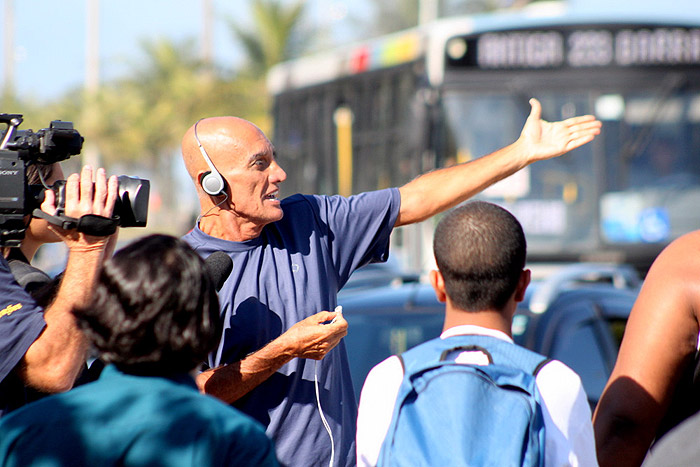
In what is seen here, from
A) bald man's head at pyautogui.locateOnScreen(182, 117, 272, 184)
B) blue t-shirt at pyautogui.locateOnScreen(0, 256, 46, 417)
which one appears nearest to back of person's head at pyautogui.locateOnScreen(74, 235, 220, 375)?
blue t-shirt at pyautogui.locateOnScreen(0, 256, 46, 417)

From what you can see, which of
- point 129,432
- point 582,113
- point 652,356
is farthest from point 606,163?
point 129,432

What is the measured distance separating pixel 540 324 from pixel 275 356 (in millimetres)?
2303

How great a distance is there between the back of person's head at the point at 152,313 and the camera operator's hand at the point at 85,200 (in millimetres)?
654

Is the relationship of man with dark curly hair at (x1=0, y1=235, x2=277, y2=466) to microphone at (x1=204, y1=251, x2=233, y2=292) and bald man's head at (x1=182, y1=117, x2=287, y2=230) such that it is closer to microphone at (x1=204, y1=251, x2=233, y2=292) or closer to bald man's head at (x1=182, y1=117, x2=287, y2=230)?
microphone at (x1=204, y1=251, x2=233, y2=292)

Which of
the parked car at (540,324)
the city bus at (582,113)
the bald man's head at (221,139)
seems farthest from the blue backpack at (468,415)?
the city bus at (582,113)

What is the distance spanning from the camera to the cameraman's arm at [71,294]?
260cm

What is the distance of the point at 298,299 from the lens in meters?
3.05

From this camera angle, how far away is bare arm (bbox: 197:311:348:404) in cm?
278

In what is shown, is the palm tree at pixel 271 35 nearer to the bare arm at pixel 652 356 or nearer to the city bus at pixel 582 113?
the city bus at pixel 582 113

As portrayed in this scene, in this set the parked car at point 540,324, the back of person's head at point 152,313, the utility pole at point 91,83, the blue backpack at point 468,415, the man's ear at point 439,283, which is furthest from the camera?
the utility pole at point 91,83

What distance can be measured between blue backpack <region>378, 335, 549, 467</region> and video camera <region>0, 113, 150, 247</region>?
981 millimetres

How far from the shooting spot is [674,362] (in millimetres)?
2562

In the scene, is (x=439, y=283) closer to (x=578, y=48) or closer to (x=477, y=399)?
(x=477, y=399)

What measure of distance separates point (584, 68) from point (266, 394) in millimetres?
7258
